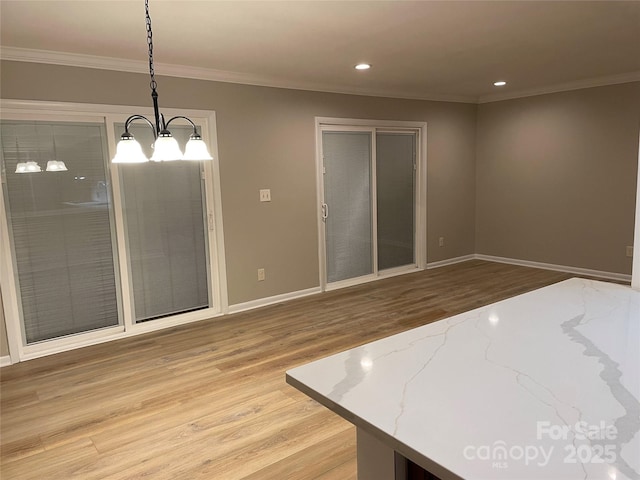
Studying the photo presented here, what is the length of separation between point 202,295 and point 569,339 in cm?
371

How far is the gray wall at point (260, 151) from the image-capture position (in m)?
3.88

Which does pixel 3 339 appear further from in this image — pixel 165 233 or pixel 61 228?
pixel 165 233

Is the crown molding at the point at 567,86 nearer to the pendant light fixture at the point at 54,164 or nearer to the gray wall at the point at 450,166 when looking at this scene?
the gray wall at the point at 450,166

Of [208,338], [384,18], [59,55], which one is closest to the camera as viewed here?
[384,18]

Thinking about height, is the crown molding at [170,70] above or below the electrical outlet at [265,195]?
above

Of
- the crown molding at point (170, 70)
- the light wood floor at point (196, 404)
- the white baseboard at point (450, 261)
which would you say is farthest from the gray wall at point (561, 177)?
the light wood floor at point (196, 404)

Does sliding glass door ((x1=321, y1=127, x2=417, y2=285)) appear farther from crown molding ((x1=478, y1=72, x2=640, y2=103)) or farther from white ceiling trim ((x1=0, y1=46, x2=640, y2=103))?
crown molding ((x1=478, y1=72, x2=640, y2=103))

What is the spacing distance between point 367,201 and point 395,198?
1.71 feet

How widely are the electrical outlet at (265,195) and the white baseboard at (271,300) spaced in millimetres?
1081

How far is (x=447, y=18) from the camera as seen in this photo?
2.91 m

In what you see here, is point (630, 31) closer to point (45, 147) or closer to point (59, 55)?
point (59, 55)

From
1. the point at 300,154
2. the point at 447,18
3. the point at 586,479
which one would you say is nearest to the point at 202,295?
the point at 300,154

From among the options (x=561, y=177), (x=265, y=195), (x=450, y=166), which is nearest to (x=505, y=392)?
(x=265, y=195)

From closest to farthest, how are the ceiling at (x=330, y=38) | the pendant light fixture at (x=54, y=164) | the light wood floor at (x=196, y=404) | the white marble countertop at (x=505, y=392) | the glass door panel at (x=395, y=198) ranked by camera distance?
the white marble countertop at (x=505, y=392) → the light wood floor at (x=196, y=404) → the ceiling at (x=330, y=38) → the pendant light fixture at (x=54, y=164) → the glass door panel at (x=395, y=198)
